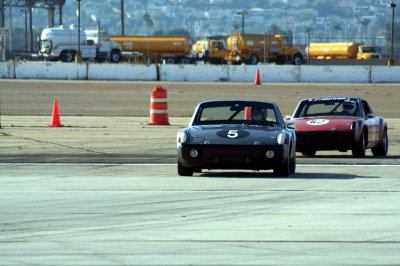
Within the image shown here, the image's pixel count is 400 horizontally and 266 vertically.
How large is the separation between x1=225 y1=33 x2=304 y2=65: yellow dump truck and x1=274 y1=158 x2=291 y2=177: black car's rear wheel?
262 feet

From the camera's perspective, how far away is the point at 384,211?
12648mm

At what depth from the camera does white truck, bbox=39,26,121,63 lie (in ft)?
301

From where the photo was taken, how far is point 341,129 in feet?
68.0

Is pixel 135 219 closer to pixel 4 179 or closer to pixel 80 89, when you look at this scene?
pixel 4 179

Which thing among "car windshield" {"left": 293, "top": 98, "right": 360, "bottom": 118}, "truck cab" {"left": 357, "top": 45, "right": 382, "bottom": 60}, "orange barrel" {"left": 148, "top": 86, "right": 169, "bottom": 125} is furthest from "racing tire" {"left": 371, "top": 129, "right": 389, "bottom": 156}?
"truck cab" {"left": 357, "top": 45, "right": 382, "bottom": 60}

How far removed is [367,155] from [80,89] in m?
26.6

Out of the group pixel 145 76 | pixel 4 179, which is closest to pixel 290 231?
pixel 4 179

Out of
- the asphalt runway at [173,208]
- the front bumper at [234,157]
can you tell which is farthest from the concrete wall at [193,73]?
the front bumper at [234,157]

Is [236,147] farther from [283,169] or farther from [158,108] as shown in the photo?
[158,108]

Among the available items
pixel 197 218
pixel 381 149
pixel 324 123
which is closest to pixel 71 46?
pixel 381 149

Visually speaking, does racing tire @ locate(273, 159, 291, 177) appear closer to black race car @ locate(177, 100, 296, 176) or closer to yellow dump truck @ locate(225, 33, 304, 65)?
black race car @ locate(177, 100, 296, 176)

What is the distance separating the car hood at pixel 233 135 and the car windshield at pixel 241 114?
0.56 metres

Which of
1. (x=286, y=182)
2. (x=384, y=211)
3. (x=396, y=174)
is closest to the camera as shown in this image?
(x=384, y=211)

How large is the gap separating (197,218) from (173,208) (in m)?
0.87
